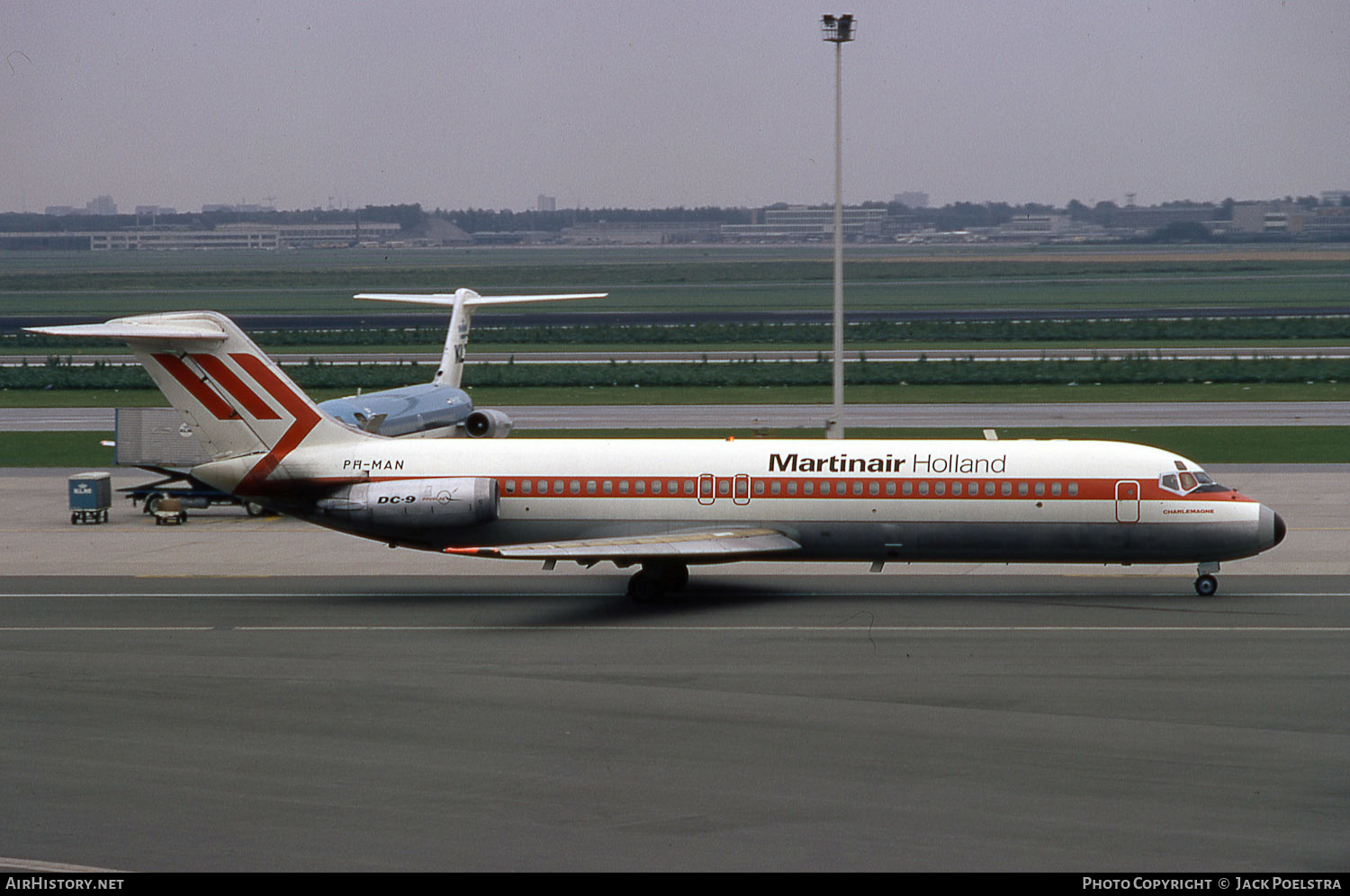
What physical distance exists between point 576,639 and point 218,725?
750cm

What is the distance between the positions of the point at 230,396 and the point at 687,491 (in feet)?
32.6

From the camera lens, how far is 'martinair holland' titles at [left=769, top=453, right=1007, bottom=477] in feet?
99.9

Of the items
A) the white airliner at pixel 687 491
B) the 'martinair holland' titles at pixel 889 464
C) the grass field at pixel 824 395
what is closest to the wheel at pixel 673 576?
the white airliner at pixel 687 491

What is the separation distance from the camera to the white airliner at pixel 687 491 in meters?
30.0

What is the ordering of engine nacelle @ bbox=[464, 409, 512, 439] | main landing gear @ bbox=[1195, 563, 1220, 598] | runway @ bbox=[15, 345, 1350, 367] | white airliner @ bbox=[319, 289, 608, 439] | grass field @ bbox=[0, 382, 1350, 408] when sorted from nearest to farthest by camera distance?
main landing gear @ bbox=[1195, 563, 1220, 598] < white airliner @ bbox=[319, 289, 608, 439] < engine nacelle @ bbox=[464, 409, 512, 439] < grass field @ bbox=[0, 382, 1350, 408] < runway @ bbox=[15, 345, 1350, 367]

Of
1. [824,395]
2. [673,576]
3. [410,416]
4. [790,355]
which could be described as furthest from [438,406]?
[790,355]

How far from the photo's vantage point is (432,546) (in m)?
31.3

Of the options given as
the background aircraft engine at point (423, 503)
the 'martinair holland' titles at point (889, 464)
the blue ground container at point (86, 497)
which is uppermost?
the 'martinair holland' titles at point (889, 464)

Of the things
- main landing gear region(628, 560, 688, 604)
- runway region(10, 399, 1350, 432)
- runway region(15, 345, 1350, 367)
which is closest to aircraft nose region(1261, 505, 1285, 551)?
main landing gear region(628, 560, 688, 604)

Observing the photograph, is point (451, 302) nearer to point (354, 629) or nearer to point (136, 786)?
point (354, 629)

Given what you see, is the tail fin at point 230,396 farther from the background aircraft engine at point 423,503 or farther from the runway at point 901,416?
the runway at point 901,416

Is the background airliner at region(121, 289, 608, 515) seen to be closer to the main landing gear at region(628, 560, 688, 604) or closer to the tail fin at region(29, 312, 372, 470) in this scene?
the tail fin at region(29, 312, 372, 470)

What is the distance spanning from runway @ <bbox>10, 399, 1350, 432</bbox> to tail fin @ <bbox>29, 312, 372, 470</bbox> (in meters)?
26.0

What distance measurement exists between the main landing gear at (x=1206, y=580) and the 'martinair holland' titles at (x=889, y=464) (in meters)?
4.64
